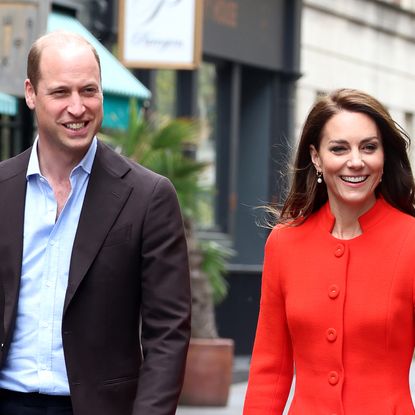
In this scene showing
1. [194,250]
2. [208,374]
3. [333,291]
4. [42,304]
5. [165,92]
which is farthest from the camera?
[165,92]

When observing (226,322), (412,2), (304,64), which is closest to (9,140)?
(226,322)

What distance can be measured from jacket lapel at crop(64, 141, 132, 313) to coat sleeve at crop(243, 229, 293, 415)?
0.59m

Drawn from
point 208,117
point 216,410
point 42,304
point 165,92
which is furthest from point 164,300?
point 208,117

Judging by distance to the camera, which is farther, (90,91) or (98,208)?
(98,208)

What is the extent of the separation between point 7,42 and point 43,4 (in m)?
0.45

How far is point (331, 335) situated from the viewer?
4.98 metres

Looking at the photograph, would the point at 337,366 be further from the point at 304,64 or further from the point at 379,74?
the point at 379,74

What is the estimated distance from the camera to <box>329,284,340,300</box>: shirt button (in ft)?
16.6

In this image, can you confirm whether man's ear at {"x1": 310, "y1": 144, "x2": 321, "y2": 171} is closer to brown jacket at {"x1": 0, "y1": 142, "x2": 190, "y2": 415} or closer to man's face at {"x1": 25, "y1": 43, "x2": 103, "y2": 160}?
brown jacket at {"x1": 0, "y1": 142, "x2": 190, "y2": 415}

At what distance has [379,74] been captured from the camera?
2533 cm

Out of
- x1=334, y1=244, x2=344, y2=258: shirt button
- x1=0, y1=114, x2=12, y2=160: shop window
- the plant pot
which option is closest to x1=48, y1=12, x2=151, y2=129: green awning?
x1=0, y1=114, x2=12, y2=160: shop window

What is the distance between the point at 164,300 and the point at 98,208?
0.37 meters

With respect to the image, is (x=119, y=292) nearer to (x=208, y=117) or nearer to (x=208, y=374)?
(x=208, y=374)

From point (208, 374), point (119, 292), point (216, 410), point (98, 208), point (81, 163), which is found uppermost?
point (81, 163)
